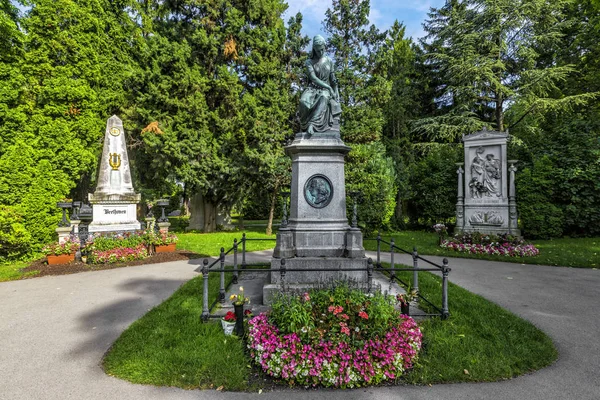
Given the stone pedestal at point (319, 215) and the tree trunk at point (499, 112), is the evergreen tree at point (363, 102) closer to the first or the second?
the tree trunk at point (499, 112)

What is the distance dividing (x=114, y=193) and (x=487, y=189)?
15589mm

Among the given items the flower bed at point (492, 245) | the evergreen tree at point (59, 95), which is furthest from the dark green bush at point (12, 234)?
the flower bed at point (492, 245)

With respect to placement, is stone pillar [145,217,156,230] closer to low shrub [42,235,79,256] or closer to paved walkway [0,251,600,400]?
low shrub [42,235,79,256]

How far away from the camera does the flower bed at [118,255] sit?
975cm

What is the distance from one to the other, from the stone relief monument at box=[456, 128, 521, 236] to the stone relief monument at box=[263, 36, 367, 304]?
379 inches

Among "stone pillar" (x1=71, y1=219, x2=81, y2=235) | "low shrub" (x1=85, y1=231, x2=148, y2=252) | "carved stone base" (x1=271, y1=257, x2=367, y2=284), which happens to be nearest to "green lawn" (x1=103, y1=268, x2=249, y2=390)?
"carved stone base" (x1=271, y1=257, x2=367, y2=284)

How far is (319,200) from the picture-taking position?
19.8 ft

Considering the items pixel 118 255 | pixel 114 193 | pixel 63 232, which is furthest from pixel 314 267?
pixel 114 193

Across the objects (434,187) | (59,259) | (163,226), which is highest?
(434,187)

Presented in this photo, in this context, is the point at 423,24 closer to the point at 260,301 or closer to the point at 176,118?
the point at 176,118

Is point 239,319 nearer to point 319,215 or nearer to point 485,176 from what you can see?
point 319,215

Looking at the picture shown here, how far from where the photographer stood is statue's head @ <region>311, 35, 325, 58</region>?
6.38 m

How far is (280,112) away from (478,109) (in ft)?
49.5

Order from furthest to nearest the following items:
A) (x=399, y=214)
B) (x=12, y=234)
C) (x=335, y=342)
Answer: (x=399, y=214) < (x=12, y=234) < (x=335, y=342)
